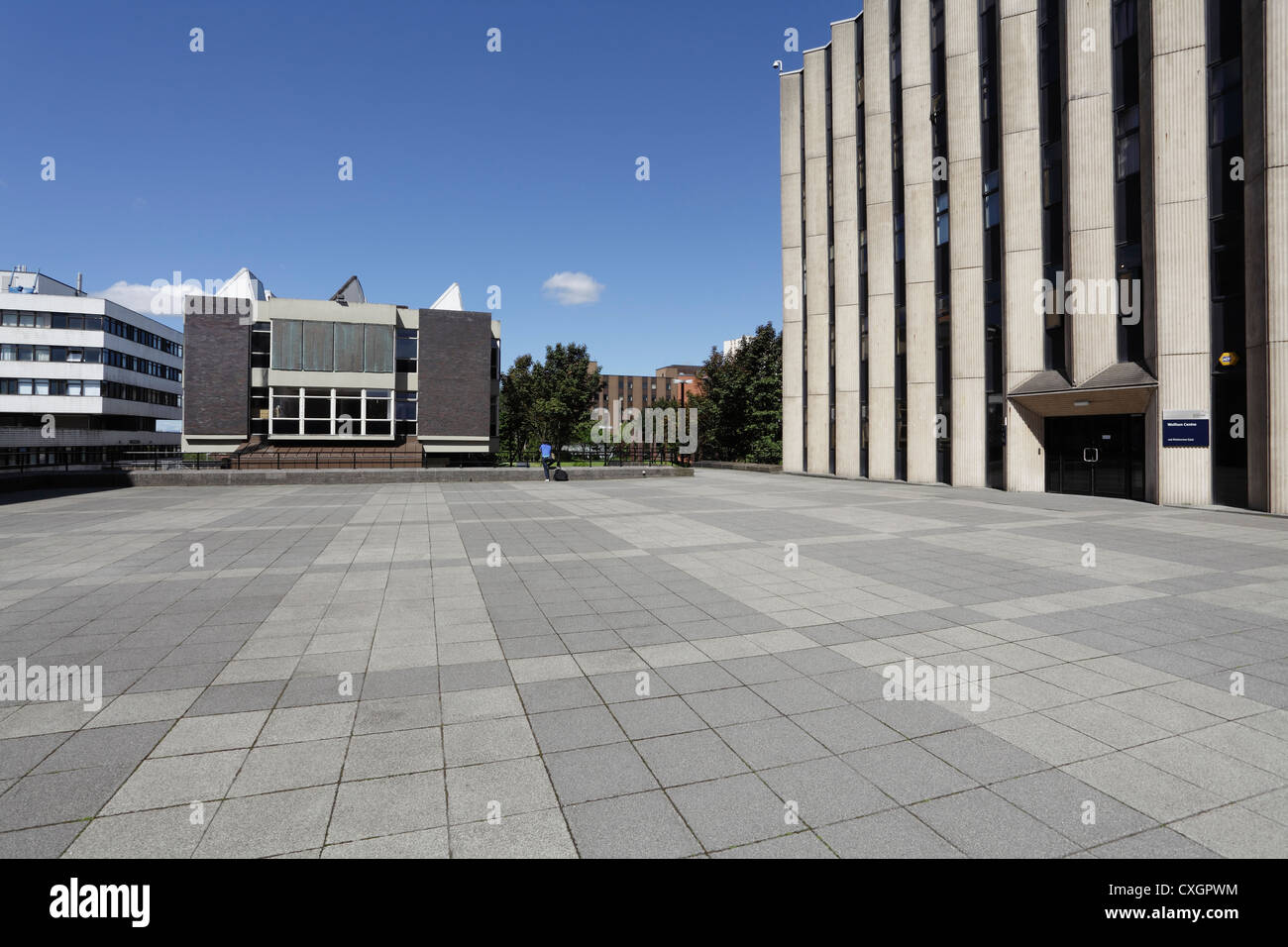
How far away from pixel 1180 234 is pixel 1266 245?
2.31 metres

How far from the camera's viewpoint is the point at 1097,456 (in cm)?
2148

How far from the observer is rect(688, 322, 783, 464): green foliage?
142 feet

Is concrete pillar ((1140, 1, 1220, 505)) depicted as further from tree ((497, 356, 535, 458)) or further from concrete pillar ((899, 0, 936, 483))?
tree ((497, 356, 535, 458))

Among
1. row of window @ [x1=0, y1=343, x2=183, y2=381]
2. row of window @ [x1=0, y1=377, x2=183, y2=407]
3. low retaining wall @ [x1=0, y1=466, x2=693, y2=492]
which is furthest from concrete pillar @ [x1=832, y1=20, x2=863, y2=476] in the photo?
row of window @ [x1=0, y1=343, x2=183, y2=381]

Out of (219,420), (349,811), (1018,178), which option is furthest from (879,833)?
(219,420)

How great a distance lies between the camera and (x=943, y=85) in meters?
27.5

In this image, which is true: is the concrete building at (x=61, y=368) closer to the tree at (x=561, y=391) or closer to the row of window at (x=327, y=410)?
the row of window at (x=327, y=410)

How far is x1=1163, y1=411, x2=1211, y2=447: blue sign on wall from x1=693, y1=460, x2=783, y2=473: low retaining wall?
2018 cm

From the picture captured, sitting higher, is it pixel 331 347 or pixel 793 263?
pixel 793 263

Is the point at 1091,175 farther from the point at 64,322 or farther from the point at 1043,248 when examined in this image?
the point at 64,322

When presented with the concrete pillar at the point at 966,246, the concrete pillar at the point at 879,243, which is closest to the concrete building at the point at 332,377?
the concrete pillar at the point at 879,243

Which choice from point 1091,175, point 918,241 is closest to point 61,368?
point 918,241
